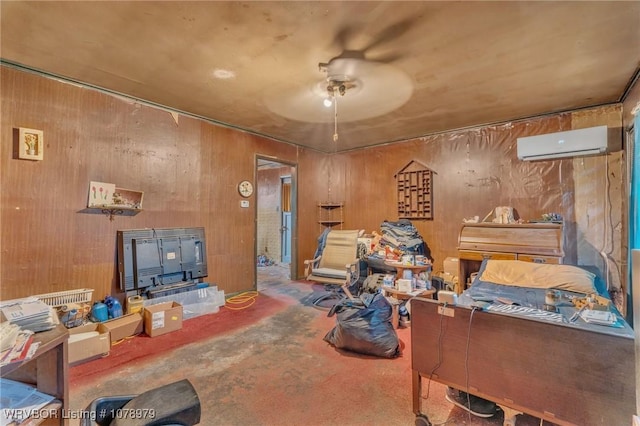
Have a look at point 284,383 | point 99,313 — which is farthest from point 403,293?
point 99,313

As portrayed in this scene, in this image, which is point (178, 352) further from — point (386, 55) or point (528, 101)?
point (528, 101)

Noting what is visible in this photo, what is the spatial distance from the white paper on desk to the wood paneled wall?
82.1 inches

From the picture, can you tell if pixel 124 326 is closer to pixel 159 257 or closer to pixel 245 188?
pixel 159 257

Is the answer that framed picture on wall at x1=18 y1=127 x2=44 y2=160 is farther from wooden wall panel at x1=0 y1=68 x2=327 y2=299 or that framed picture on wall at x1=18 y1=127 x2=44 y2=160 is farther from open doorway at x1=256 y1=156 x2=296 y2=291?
open doorway at x1=256 y1=156 x2=296 y2=291

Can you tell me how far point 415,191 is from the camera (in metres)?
4.84

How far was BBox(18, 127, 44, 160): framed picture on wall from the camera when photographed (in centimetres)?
260

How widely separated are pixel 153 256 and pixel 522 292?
12.7 feet

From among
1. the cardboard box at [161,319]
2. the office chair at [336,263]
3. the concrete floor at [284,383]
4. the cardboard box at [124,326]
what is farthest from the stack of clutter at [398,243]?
the cardboard box at [124,326]

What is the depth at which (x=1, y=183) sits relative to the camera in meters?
2.51

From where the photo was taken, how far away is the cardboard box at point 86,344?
2.34 meters

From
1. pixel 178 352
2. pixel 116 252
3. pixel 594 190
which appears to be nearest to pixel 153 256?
pixel 116 252

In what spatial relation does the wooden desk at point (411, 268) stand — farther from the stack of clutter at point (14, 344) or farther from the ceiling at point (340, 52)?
the stack of clutter at point (14, 344)

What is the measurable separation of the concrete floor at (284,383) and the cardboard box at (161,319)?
20 cm

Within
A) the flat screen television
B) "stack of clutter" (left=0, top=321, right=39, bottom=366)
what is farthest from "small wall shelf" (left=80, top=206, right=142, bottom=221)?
"stack of clutter" (left=0, top=321, right=39, bottom=366)
